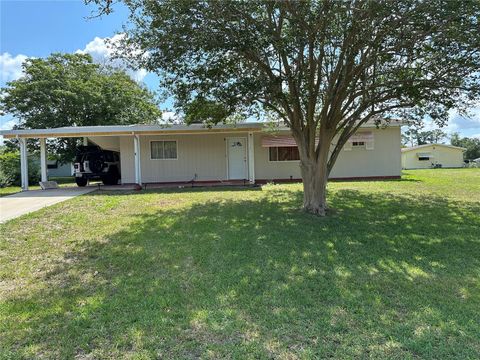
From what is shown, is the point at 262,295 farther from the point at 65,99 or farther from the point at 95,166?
the point at 65,99

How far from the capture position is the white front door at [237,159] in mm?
14555

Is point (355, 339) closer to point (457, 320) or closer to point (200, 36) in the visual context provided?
point (457, 320)

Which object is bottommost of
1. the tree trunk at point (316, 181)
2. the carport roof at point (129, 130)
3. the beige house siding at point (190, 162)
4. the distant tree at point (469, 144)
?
the tree trunk at point (316, 181)

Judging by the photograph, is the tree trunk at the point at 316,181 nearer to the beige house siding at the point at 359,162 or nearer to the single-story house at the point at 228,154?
the single-story house at the point at 228,154

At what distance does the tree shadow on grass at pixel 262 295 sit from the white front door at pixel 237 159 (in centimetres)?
829

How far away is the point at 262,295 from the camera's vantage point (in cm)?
343

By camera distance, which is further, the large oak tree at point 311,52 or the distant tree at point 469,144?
the distant tree at point 469,144

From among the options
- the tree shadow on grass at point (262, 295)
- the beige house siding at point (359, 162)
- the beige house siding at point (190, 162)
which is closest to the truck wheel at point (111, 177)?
the beige house siding at point (190, 162)

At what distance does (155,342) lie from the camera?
2588mm

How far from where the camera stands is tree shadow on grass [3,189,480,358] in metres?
2.57

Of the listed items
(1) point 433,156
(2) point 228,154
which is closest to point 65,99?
(2) point 228,154

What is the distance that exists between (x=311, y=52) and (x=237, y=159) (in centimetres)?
829

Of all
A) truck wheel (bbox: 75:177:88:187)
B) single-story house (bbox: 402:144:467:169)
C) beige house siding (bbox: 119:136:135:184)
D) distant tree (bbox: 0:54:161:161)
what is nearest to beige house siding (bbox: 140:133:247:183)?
beige house siding (bbox: 119:136:135:184)

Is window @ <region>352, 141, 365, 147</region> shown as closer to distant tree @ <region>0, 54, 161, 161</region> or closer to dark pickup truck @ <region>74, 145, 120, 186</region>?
dark pickup truck @ <region>74, 145, 120, 186</region>
